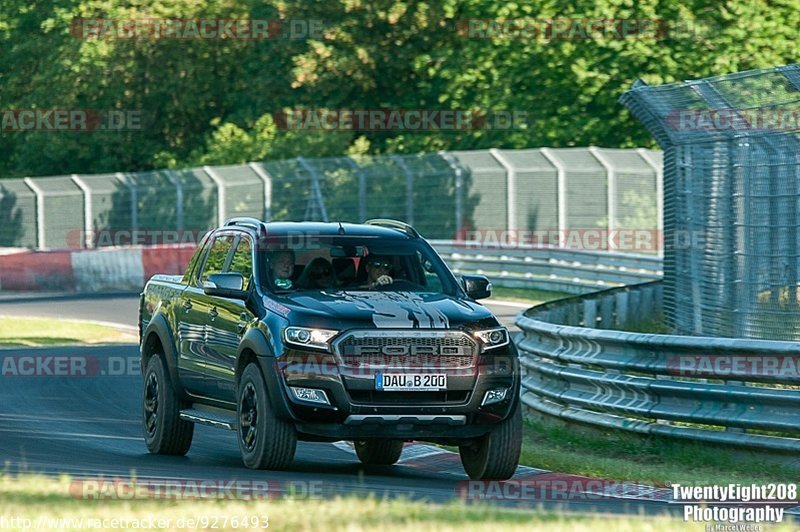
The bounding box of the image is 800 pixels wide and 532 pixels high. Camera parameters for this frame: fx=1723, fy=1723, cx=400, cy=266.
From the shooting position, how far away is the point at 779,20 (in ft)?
151

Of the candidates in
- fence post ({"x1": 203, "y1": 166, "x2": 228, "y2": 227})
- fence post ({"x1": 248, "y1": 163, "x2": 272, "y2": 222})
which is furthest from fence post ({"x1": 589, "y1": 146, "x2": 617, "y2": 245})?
fence post ({"x1": 203, "y1": 166, "x2": 228, "y2": 227})

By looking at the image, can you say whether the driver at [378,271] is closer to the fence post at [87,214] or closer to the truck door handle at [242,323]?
the truck door handle at [242,323]

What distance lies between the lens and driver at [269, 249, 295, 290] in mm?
12359

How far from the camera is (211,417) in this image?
12.7 meters

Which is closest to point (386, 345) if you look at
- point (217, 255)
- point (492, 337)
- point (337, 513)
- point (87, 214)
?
point (492, 337)

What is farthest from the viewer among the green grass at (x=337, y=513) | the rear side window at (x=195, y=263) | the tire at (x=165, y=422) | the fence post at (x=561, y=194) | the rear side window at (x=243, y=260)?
the fence post at (x=561, y=194)

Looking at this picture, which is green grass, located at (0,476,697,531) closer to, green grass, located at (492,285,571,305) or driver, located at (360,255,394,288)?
driver, located at (360,255,394,288)

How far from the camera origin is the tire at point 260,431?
11.4m

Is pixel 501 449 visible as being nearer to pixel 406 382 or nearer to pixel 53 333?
pixel 406 382

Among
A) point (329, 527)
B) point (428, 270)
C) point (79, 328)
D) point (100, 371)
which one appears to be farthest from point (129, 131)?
point (329, 527)

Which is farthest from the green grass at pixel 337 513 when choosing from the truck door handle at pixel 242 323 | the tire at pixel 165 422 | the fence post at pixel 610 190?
the fence post at pixel 610 190

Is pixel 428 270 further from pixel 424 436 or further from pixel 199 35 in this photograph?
pixel 199 35

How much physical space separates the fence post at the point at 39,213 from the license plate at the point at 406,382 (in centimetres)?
3520

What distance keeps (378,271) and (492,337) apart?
1365 mm
